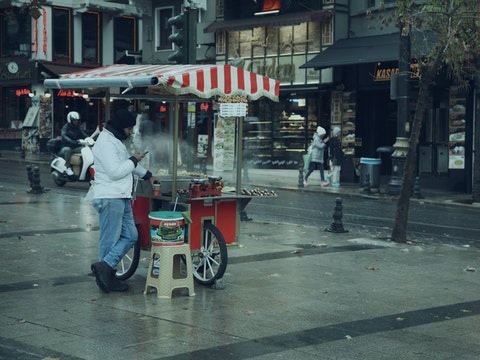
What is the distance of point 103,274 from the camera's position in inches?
352

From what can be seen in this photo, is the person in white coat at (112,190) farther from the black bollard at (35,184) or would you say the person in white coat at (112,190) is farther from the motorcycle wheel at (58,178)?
the motorcycle wheel at (58,178)

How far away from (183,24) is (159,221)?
17.0 feet

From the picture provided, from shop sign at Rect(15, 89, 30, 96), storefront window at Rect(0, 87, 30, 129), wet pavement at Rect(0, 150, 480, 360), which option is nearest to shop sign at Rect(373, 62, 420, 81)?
wet pavement at Rect(0, 150, 480, 360)

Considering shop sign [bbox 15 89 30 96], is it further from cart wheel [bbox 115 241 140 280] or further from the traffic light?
cart wheel [bbox 115 241 140 280]

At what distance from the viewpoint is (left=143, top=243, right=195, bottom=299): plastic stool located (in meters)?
8.75

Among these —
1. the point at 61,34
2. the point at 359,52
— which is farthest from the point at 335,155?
the point at 61,34

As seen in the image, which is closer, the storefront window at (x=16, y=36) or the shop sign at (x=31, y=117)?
the shop sign at (x=31, y=117)

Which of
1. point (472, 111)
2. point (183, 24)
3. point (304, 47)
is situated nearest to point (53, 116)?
point (304, 47)

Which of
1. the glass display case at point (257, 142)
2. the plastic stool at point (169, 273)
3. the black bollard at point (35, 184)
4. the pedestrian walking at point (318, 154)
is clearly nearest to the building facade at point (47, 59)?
the glass display case at point (257, 142)

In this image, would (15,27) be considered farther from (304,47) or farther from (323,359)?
(323,359)

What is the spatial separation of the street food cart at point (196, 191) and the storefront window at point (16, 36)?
33274mm

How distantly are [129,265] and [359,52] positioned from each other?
18354mm

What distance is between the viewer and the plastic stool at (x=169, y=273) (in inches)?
344

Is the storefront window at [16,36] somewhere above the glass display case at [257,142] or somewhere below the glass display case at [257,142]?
above
